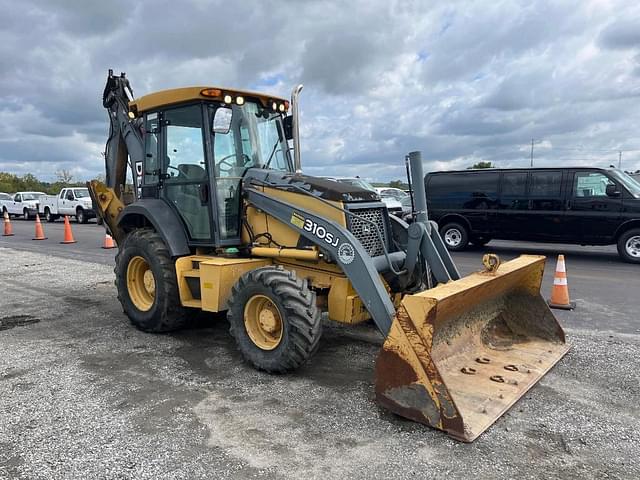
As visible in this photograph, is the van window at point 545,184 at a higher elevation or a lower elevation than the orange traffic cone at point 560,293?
higher

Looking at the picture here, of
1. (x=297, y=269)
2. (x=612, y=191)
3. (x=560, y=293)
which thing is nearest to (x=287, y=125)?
(x=297, y=269)

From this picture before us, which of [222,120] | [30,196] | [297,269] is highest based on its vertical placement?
[222,120]

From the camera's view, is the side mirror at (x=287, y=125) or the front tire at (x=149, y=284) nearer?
the front tire at (x=149, y=284)

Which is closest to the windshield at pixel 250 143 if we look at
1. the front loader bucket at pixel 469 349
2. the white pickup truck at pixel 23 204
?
the front loader bucket at pixel 469 349

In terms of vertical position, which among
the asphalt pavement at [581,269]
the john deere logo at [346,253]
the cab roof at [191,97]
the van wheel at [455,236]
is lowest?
the asphalt pavement at [581,269]

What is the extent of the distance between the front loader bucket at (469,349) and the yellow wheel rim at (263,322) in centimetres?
117

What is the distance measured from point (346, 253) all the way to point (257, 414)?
1.52 metres

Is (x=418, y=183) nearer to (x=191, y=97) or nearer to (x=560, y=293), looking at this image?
(x=191, y=97)

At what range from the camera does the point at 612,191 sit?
11.4 metres

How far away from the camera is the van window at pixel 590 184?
11.5 metres

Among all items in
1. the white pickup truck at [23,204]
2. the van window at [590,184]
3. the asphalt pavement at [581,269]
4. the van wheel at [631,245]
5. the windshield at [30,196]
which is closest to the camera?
the asphalt pavement at [581,269]

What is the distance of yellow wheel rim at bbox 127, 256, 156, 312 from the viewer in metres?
6.04

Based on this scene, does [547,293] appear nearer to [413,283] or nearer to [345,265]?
[413,283]

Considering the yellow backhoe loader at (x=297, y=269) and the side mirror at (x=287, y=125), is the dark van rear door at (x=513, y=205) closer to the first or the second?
the yellow backhoe loader at (x=297, y=269)
